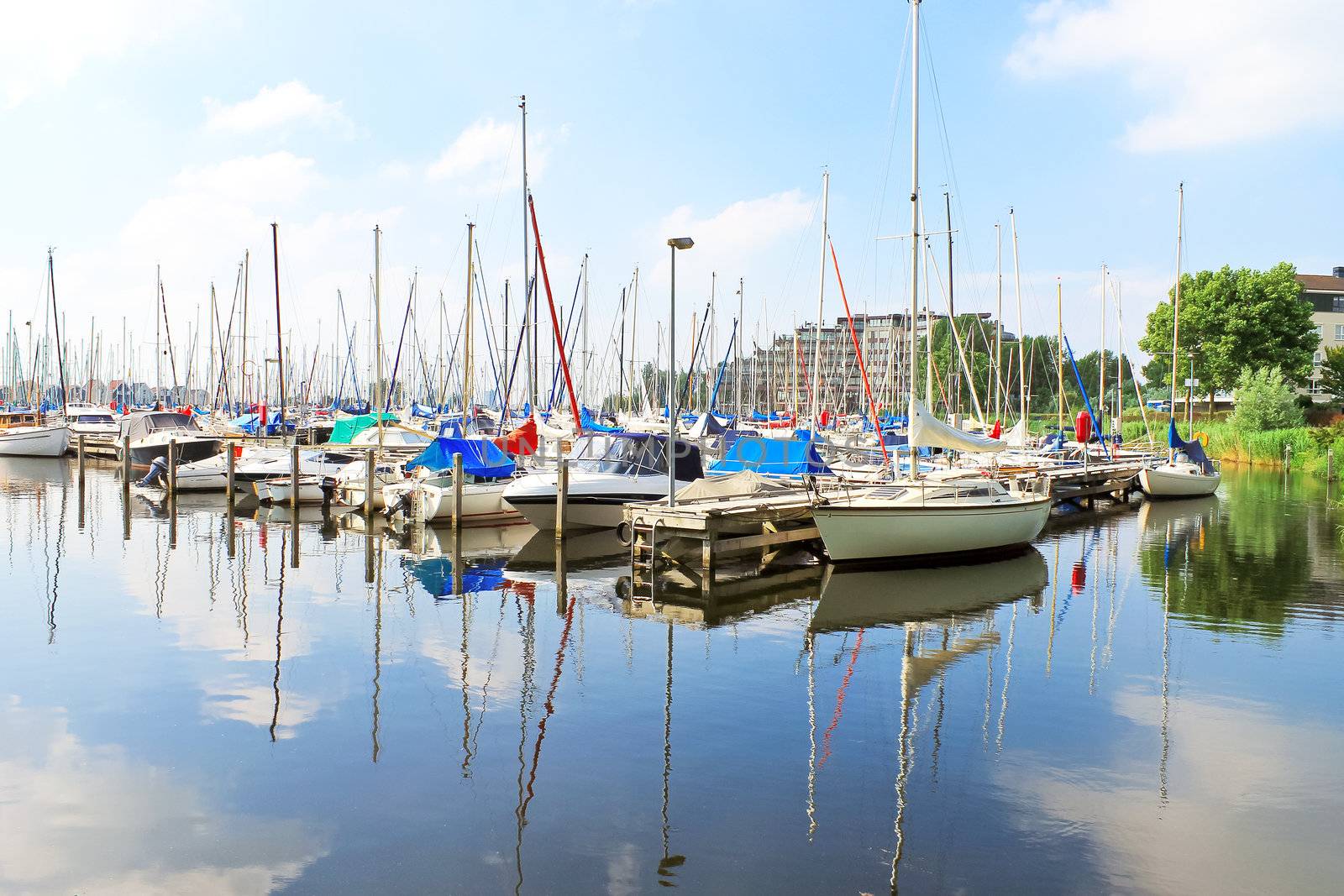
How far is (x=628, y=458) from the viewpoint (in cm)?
2703

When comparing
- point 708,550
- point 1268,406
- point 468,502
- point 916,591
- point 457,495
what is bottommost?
point 916,591

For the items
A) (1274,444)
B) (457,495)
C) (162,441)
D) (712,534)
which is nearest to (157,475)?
(162,441)

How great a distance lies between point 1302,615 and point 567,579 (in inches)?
513

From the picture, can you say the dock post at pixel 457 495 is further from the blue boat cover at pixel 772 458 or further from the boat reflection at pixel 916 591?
the boat reflection at pixel 916 591

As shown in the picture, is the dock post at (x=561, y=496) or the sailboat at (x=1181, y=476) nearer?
the dock post at (x=561, y=496)

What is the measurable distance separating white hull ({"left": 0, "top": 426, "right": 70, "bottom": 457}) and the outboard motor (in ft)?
65.4

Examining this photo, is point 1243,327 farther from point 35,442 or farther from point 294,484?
point 35,442

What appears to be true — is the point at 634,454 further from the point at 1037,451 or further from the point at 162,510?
the point at 1037,451

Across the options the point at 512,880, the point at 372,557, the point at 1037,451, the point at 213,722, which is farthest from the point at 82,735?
the point at 1037,451

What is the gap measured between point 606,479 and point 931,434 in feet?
27.1

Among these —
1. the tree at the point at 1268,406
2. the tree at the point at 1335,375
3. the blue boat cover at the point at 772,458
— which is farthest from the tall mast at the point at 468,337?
the tree at the point at 1335,375

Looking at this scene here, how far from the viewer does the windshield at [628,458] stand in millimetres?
26906

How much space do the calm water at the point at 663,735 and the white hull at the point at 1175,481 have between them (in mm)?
20039

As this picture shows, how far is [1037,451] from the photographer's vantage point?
1762 inches
